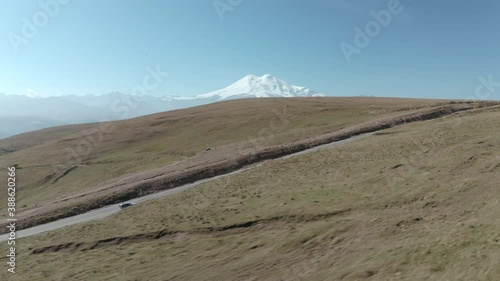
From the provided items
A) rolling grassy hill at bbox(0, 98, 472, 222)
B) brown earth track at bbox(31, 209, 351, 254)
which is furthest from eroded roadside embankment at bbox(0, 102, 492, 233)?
brown earth track at bbox(31, 209, 351, 254)

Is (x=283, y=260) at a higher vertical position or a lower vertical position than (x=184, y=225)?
lower

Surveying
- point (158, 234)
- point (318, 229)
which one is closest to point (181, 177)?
point (158, 234)

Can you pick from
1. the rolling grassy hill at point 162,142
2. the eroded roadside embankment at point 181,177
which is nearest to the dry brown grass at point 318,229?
the eroded roadside embankment at point 181,177

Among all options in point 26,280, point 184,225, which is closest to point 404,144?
point 184,225

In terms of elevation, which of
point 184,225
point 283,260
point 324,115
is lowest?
point 283,260

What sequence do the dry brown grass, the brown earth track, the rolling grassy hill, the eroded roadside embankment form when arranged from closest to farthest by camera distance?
the dry brown grass
the brown earth track
the eroded roadside embankment
the rolling grassy hill

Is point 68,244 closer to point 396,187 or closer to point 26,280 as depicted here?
point 26,280

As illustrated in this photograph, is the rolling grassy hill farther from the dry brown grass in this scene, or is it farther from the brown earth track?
the brown earth track

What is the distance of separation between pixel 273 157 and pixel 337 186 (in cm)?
2399

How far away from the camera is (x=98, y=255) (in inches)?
1065

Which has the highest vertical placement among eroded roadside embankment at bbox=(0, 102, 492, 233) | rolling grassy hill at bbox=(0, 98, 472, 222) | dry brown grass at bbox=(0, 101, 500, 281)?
rolling grassy hill at bbox=(0, 98, 472, 222)

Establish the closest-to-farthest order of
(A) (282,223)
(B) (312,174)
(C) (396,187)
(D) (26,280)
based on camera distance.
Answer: (D) (26,280) < (A) (282,223) < (C) (396,187) < (B) (312,174)

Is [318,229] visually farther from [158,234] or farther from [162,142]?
[162,142]

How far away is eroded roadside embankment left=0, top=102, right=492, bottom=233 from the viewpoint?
4262 cm
